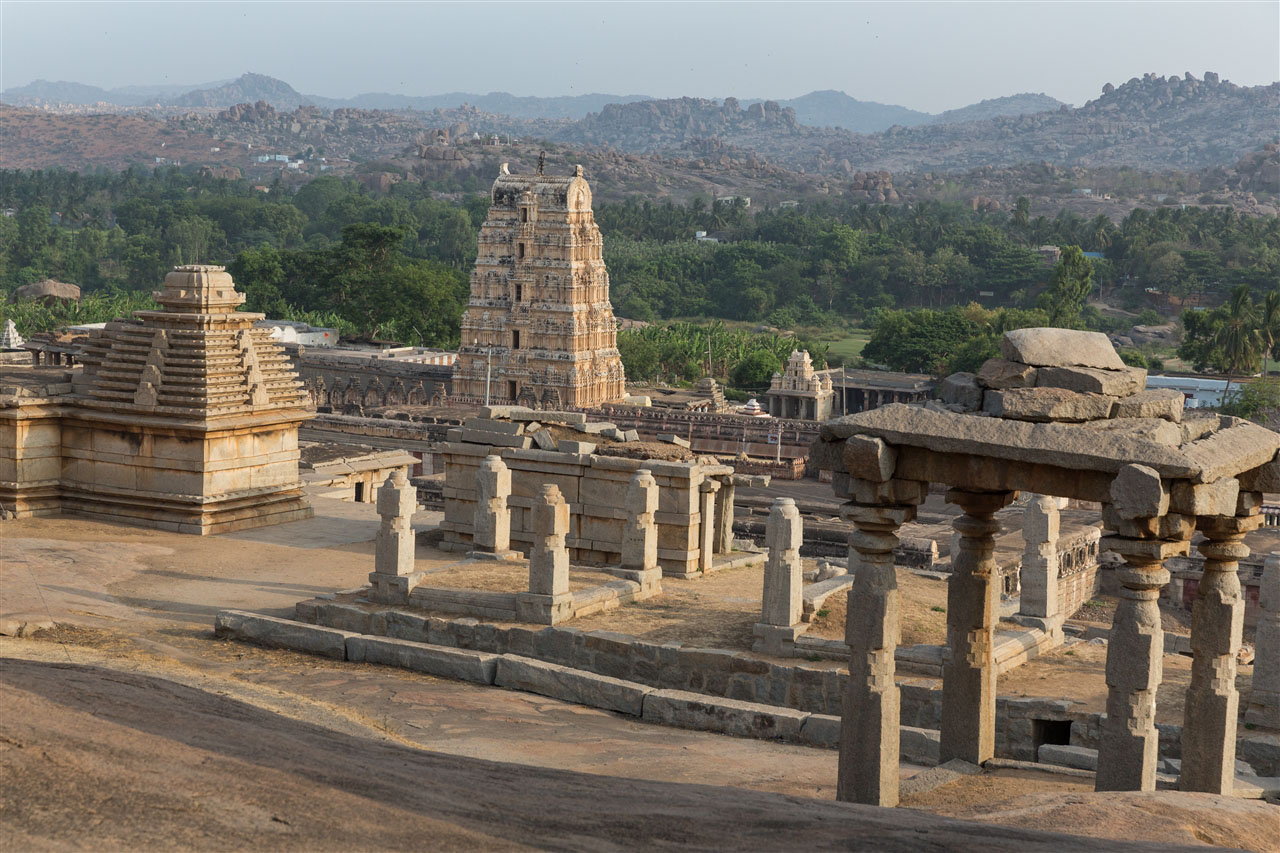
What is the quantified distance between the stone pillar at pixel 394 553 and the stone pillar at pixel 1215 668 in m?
9.44

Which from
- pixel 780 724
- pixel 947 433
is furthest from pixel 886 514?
pixel 780 724

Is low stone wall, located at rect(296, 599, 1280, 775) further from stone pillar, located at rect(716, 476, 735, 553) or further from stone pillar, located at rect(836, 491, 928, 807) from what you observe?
stone pillar, located at rect(716, 476, 735, 553)

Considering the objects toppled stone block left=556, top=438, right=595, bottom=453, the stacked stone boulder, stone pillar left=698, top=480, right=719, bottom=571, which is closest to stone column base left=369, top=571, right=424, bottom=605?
toppled stone block left=556, top=438, right=595, bottom=453

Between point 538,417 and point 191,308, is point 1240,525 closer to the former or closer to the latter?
point 538,417

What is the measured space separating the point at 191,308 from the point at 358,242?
7286cm

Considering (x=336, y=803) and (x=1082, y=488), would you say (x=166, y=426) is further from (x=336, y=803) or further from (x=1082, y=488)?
(x=1082, y=488)

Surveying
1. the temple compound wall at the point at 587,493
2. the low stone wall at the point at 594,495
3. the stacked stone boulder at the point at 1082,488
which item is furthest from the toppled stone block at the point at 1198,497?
the low stone wall at the point at 594,495

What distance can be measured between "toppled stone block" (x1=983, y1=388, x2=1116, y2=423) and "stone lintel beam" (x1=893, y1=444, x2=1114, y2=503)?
342 mm

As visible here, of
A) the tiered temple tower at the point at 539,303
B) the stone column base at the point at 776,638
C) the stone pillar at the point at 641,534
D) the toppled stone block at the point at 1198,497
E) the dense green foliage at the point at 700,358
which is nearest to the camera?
the toppled stone block at the point at 1198,497

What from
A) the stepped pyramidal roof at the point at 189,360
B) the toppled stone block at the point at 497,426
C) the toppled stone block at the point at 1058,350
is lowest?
the toppled stone block at the point at 497,426

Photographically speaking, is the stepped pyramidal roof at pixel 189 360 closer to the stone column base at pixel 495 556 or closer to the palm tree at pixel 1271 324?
the stone column base at pixel 495 556

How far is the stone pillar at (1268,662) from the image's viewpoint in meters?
13.5

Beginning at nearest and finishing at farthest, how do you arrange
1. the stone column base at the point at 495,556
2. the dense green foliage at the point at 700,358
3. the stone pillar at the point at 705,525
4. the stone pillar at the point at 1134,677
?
the stone pillar at the point at 1134,677
the stone column base at the point at 495,556
the stone pillar at the point at 705,525
the dense green foliage at the point at 700,358

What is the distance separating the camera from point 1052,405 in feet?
34.6
